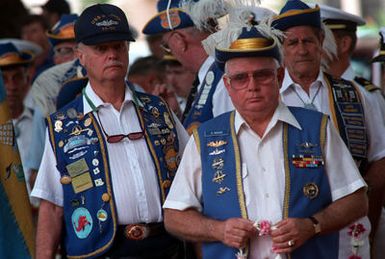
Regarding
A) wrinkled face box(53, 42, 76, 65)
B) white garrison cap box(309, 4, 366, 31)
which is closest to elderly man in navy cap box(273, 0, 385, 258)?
white garrison cap box(309, 4, 366, 31)

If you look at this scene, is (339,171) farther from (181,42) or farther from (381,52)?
(181,42)

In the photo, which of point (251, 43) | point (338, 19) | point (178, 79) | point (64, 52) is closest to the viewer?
point (251, 43)

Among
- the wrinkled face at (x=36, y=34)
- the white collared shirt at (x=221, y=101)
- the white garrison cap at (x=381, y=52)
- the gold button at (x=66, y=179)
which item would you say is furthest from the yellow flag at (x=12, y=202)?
the wrinkled face at (x=36, y=34)

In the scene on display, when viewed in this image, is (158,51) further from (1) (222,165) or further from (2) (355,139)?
(1) (222,165)

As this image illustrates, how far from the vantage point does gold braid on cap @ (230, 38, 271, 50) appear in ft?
21.5

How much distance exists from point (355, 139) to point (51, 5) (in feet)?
25.0

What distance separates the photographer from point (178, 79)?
1063 cm


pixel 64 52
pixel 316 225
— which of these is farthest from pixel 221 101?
pixel 64 52

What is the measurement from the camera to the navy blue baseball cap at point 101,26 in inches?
290

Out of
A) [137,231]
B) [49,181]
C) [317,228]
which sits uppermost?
[49,181]

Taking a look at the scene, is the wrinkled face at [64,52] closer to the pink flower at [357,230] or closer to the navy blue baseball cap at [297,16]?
the navy blue baseball cap at [297,16]

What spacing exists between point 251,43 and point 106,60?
3.89 ft

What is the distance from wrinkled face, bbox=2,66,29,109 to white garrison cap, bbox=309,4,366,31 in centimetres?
300

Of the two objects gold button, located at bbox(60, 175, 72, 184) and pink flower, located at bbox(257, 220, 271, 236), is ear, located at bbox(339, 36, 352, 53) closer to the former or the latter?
gold button, located at bbox(60, 175, 72, 184)
